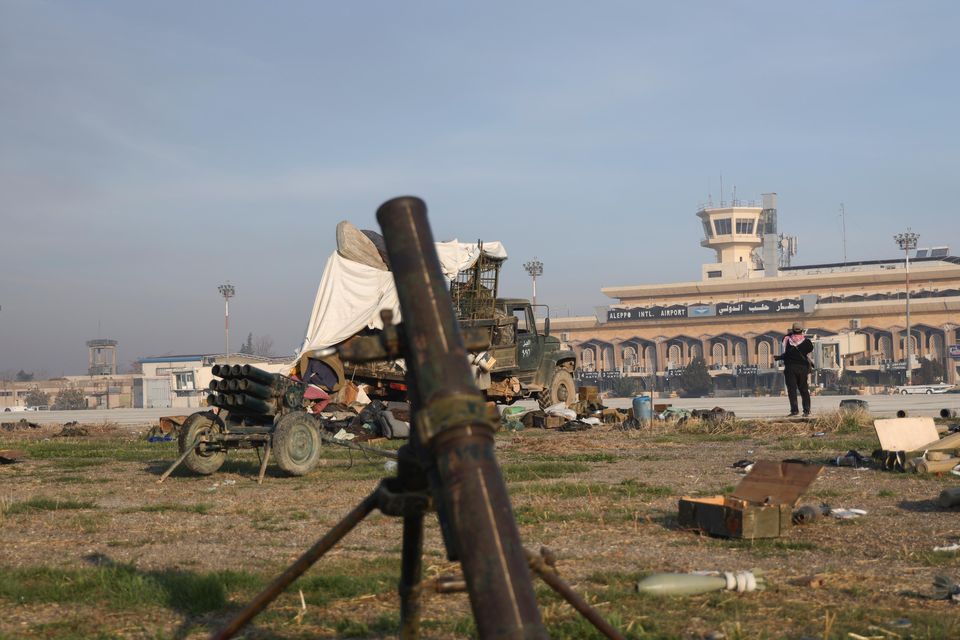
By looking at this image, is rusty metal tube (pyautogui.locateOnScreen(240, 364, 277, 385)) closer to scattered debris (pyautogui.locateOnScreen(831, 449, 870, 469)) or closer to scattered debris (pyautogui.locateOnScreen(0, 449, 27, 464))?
scattered debris (pyautogui.locateOnScreen(0, 449, 27, 464))

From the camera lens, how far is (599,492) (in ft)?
32.3

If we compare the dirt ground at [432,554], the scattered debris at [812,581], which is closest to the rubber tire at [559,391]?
the dirt ground at [432,554]

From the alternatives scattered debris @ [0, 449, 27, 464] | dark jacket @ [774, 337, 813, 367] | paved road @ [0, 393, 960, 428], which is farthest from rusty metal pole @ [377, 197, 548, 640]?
paved road @ [0, 393, 960, 428]

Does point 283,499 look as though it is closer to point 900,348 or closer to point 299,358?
point 299,358

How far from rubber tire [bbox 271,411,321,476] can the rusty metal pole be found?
913cm

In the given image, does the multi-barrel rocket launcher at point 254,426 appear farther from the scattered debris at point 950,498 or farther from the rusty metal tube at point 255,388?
the scattered debris at point 950,498

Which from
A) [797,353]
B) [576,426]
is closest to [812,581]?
[797,353]

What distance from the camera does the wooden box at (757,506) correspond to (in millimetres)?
7109

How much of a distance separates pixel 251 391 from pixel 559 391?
529 inches

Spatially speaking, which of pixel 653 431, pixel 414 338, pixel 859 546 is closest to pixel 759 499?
pixel 859 546

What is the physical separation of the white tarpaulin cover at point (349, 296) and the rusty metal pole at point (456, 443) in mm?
19804

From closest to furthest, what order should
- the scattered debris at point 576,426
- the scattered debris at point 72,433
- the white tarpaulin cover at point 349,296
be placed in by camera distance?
the scattered debris at point 576,426 < the scattered debris at point 72,433 < the white tarpaulin cover at point 349,296

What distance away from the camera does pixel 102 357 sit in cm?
15638

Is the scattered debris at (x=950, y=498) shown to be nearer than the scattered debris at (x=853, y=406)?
Yes
